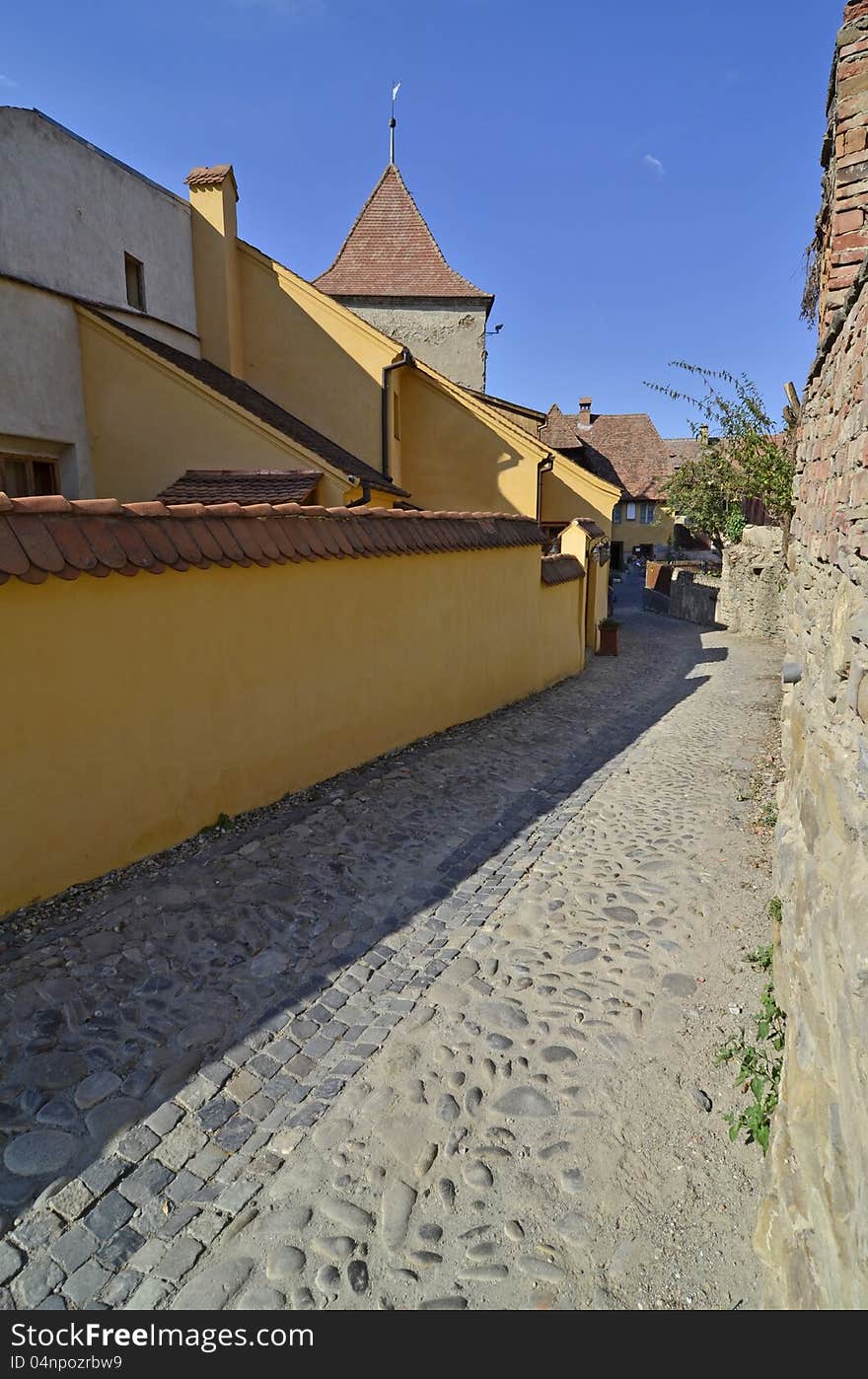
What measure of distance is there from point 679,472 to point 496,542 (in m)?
18.6

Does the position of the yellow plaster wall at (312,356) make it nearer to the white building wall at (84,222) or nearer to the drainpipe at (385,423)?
the drainpipe at (385,423)

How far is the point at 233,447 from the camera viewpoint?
10.2 m

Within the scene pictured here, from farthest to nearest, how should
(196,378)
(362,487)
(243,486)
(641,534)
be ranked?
(641,534), (362,487), (196,378), (243,486)

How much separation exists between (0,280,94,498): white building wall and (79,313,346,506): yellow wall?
23 centimetres

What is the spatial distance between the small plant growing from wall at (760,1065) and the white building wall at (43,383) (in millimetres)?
9896

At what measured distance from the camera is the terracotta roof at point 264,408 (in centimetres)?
1045

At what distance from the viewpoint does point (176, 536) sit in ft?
15.8

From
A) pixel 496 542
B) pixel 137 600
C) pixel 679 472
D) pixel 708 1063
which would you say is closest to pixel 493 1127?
pixel 708 1063

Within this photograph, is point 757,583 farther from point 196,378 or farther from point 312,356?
point 196,378

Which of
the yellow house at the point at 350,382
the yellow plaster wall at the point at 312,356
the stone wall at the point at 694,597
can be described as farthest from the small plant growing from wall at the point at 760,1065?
the stone wall at the point at 694,597

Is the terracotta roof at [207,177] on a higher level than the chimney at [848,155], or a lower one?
higher

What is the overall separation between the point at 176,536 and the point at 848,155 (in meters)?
4.27

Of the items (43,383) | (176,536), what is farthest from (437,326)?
(176,536)

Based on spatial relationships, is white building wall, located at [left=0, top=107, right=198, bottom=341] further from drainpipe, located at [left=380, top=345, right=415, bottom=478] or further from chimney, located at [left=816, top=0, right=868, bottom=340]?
chimney, located at [left=816, top=0, right=868, bottom=340]
